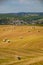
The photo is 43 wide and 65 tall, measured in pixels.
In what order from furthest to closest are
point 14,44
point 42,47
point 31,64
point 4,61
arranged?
point 14,44
point 42,47
point 4,61
point 31,64

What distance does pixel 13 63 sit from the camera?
31.6 m

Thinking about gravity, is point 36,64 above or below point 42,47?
A: above

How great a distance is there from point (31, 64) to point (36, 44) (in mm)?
26951

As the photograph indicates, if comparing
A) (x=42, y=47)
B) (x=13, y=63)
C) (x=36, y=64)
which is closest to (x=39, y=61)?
(x=36, y=64)

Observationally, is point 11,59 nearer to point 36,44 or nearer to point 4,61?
point 4,61

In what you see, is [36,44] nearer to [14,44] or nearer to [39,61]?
[14,44]


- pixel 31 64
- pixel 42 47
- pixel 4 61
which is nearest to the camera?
pixel 31 64

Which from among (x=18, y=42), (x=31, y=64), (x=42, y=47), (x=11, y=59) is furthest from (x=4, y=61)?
(x=18, y=42)

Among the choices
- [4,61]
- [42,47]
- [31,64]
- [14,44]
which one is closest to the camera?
[31,64]

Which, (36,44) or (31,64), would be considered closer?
(31,64)

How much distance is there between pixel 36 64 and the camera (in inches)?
1196

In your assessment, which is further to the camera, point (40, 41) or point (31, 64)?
point (40, 41)

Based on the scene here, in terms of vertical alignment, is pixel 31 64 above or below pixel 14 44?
above

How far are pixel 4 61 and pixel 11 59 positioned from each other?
1805 millimetres
